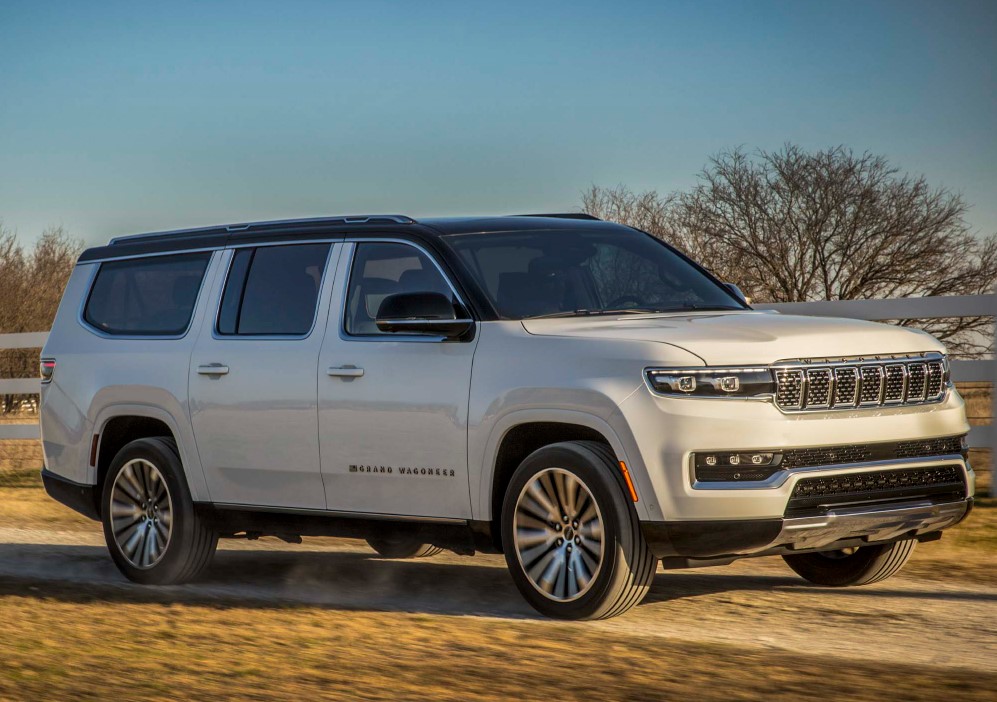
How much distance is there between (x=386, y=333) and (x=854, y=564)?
2.79 m

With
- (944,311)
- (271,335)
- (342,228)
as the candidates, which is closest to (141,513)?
(271,335)

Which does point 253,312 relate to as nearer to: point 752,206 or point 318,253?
point 318,253

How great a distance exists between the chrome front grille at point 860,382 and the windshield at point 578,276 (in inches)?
48.1

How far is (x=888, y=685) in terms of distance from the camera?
557 cm

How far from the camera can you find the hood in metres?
6.64

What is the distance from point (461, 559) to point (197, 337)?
2.31m

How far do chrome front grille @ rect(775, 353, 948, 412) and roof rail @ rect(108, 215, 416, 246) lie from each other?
2.39 meters

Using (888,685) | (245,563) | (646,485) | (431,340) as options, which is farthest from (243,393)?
(888,685)

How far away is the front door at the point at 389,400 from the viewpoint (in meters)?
7.45

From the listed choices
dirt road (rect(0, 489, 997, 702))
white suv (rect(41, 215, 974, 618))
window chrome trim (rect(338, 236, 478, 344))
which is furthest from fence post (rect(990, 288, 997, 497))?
window chrome trim (rect(338, 236, 478, 344))

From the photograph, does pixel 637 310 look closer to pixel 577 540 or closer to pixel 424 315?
pixel 424 315

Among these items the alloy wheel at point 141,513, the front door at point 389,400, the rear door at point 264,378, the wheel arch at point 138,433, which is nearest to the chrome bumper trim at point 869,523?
the front door at point 389,400

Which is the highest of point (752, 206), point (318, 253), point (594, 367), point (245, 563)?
point (752, 206)

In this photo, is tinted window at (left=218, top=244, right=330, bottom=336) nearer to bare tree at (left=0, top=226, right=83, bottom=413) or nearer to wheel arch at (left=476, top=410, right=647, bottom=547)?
wheel arch at (left=476, top=410, right=647, bottom=547)
